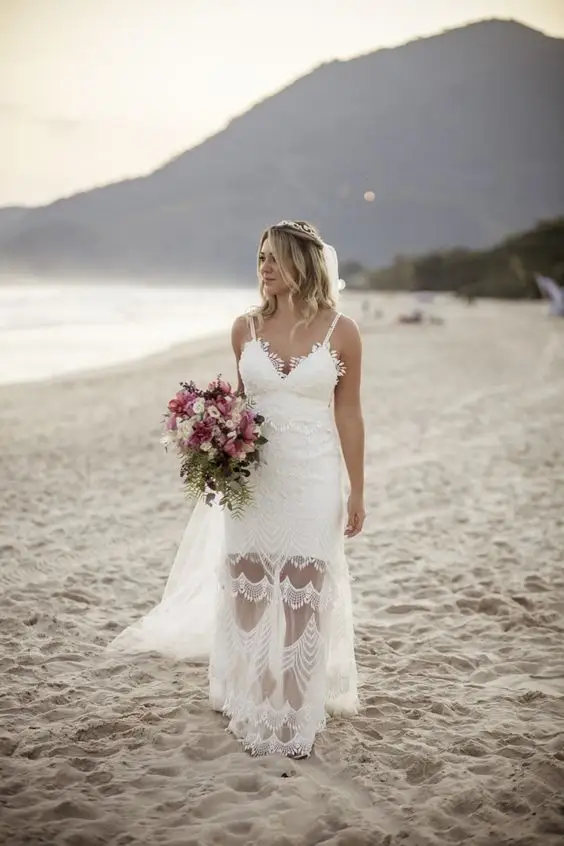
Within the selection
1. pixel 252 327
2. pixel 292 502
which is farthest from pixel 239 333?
pixel 292 502

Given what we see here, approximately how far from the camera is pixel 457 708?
4.07 metres

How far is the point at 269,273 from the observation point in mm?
3475

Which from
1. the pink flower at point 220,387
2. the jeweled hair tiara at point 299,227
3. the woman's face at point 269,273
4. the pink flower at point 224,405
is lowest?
the pink flower at point 224,405

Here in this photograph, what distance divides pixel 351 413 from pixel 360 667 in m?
1.82

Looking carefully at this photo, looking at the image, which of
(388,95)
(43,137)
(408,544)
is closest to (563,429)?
(408,544)

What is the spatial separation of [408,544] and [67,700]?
3696mm

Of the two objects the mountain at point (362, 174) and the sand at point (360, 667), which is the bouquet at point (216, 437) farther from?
the mountain at point (362, 174)

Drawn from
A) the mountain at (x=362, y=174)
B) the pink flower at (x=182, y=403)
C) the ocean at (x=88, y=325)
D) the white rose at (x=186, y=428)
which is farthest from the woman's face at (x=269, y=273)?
the mountain at (x=362, y=174)

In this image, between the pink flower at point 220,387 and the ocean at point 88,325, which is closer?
the pink flower at point 220,387

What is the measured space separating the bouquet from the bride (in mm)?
166

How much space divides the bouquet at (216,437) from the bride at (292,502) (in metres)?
0.17

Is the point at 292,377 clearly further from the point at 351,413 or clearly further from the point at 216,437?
the point at 216,437

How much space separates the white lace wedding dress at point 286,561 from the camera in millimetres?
3492

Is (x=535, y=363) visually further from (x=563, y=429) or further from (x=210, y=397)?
(x=210, y=397)
